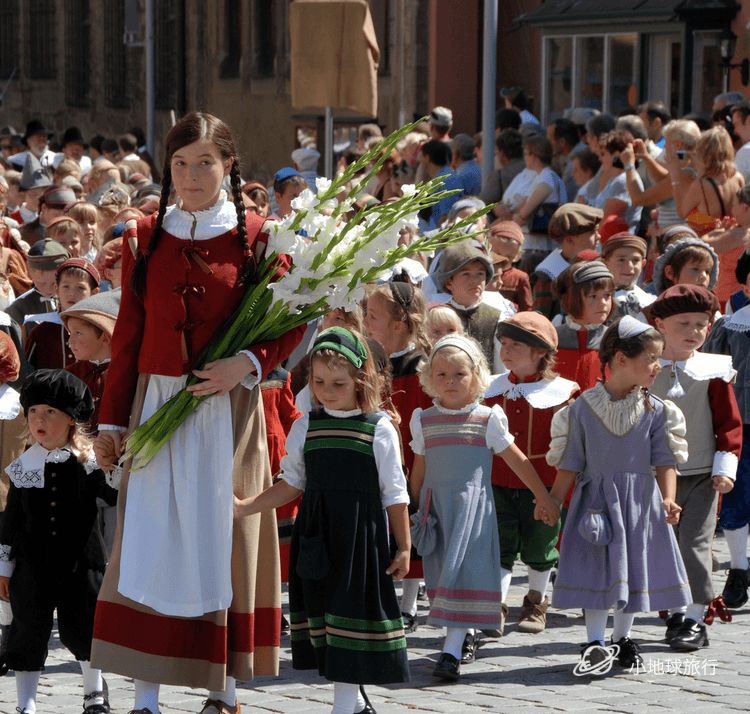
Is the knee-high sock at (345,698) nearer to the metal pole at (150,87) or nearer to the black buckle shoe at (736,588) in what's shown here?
the black buckle shoe at (736,588)

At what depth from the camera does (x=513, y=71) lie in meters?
26.0

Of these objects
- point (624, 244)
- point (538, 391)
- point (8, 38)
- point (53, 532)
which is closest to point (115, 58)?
point (8, 38)

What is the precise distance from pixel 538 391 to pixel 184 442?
2242 millimetres

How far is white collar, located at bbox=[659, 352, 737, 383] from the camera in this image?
A: 7227mm

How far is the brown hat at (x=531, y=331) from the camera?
7.29 metres

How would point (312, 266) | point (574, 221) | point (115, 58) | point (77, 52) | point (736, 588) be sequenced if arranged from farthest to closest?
point (77, 52) → point (115, 58) → point (574, 221) → point (736, 588) → point (312, 266)

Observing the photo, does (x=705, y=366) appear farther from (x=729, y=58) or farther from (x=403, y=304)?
(x=729, y=58)

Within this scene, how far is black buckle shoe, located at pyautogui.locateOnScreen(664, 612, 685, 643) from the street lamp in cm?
1390

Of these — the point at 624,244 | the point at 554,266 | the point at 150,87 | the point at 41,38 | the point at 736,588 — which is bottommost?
the point at 736,588

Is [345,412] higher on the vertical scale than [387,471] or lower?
higher

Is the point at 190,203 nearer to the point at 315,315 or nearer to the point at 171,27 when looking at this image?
the point at 315,315

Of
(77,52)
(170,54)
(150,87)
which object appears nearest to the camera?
(150,87)

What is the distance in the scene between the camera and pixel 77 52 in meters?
41.6

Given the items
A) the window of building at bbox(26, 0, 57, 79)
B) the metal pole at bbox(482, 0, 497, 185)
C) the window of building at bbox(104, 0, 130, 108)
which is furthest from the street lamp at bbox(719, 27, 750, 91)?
the window of building at bbox(26, 0, 57, 79)
